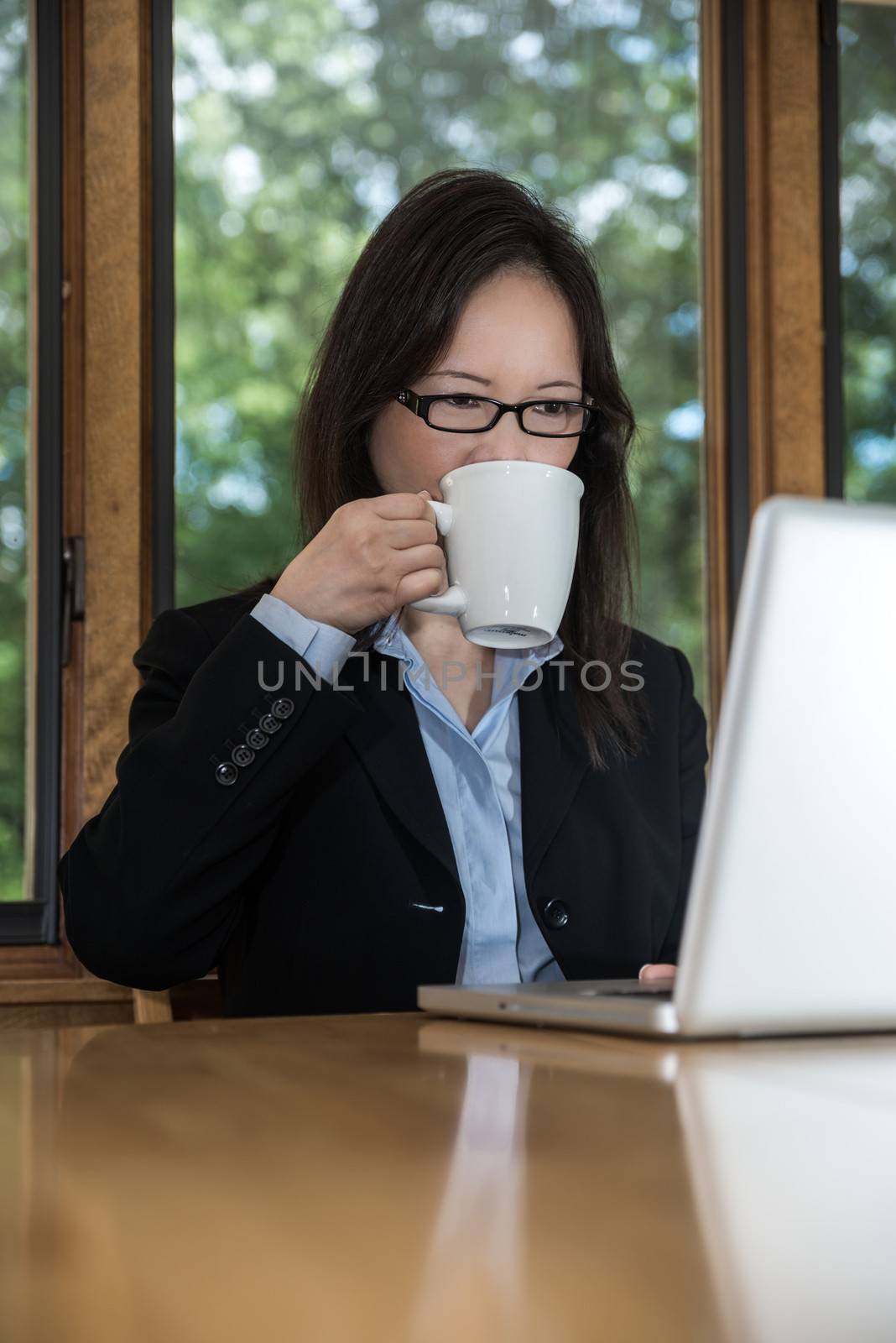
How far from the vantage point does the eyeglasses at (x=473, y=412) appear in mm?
1265

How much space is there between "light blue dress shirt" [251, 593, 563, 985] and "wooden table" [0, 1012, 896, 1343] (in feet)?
A: 1.88

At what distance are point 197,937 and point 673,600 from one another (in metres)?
1.19

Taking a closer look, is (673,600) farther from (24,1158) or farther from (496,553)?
(24,1158)

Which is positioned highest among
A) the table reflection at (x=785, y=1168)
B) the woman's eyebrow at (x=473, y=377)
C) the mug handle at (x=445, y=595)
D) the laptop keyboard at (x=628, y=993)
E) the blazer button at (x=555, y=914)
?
the woman's eyebrow at (x=473, y=377)

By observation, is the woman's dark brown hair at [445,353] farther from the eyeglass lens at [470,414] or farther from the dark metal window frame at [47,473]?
the dark metal window frame at [47,473]

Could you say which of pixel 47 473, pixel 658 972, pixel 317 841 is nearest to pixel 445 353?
pixel 317 841

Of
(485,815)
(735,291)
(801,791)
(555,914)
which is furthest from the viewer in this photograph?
(735,291)

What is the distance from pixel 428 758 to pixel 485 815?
0.07 metres

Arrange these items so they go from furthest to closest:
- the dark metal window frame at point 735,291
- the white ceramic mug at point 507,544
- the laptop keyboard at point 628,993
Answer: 1. the dark metal window frame at point 735,291
2. the white ceramic mug at point 507,544
3. the laptop keyboard at point 628,993

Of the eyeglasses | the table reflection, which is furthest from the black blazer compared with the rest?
the table reflection

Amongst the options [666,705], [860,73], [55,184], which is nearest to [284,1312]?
[666,705]

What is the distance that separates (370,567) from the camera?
40.9 inches

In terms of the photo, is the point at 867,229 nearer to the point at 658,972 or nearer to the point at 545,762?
the point at 545,762

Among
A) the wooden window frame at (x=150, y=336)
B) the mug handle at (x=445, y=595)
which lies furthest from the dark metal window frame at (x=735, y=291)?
the mug handle at (x=445, y=595)
